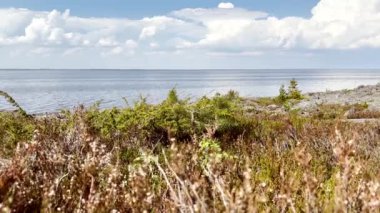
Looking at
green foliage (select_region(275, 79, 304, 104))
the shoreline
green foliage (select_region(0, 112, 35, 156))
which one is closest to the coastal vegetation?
green foliage (select_region(0, 112, 35, 156))

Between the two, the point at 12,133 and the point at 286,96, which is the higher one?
the point at 12,133

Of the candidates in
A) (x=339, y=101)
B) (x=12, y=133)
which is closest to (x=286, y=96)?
(x=339, y=101)

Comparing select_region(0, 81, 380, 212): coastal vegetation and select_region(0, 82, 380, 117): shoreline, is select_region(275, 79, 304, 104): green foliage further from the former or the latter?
select_region(0, 81, 380, 212): coastal vegetation

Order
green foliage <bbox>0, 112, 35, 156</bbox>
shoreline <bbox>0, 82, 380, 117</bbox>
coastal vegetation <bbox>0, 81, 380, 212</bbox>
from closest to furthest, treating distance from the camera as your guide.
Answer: coastal vegetation <bbox>0, 81, 380, 212</bbox>
green foliage <bbox>0, 112, 35, 156</bbox>
shoreline <bbox>0, 82, 380, 117</bbox>

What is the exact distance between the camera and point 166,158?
3639 mm

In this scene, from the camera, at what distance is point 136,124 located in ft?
35.8

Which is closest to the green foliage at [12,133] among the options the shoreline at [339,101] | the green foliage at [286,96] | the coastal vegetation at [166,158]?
→ the coastal vegetation at [166,158]

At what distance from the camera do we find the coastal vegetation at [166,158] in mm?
3381

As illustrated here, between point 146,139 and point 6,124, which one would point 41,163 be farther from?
point 6,124

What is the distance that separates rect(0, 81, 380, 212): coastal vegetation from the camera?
338cm

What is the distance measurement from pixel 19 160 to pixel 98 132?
24.7 ft

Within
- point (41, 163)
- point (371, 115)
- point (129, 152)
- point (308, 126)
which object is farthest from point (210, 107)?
point (371, 115)

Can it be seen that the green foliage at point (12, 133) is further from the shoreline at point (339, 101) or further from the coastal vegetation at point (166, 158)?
the shoreline at point (339, 101)

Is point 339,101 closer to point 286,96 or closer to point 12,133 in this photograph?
point 286,96
